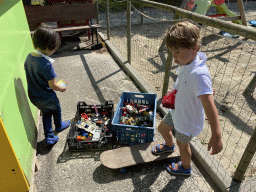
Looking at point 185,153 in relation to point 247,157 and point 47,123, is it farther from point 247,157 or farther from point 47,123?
point 47,123

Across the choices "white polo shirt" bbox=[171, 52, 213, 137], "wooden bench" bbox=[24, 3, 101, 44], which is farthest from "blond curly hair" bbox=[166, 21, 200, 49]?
"wooden bench" bbox=[24, 3, 101, 44]

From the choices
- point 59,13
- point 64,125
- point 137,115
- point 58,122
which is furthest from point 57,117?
point 59,13

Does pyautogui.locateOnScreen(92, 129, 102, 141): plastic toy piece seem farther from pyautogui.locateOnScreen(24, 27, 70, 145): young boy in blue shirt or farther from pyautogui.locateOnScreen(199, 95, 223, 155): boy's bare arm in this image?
pyautogui.locateOnScreen(199, 95, 223, 155): boy's bare arm

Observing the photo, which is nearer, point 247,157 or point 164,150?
point 247,157

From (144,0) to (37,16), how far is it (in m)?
3.54

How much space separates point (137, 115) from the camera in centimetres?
298

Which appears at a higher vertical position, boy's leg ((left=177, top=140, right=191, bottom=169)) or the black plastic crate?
boy's leg ((left=177, top=140, right=191, bottom=169))

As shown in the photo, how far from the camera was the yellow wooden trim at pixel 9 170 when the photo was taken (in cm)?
152

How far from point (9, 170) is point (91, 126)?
4.02 feet

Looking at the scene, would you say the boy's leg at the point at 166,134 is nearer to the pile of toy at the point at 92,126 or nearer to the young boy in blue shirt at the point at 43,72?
the pile of toy at the point at 92,126

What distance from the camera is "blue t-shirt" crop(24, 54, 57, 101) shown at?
203 centimetres

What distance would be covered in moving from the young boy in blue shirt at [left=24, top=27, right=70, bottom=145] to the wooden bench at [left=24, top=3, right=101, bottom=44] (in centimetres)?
386

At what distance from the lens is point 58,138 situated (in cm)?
271

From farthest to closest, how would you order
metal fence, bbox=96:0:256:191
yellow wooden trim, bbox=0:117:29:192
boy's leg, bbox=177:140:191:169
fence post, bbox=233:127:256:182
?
metal fence, bbox=96:0:256:191 < boy's leg, bbox=177:140:191:169 < fence post, bbox=233:127:256:182 < yellow wooden trim, bbox=0:117:29:192
